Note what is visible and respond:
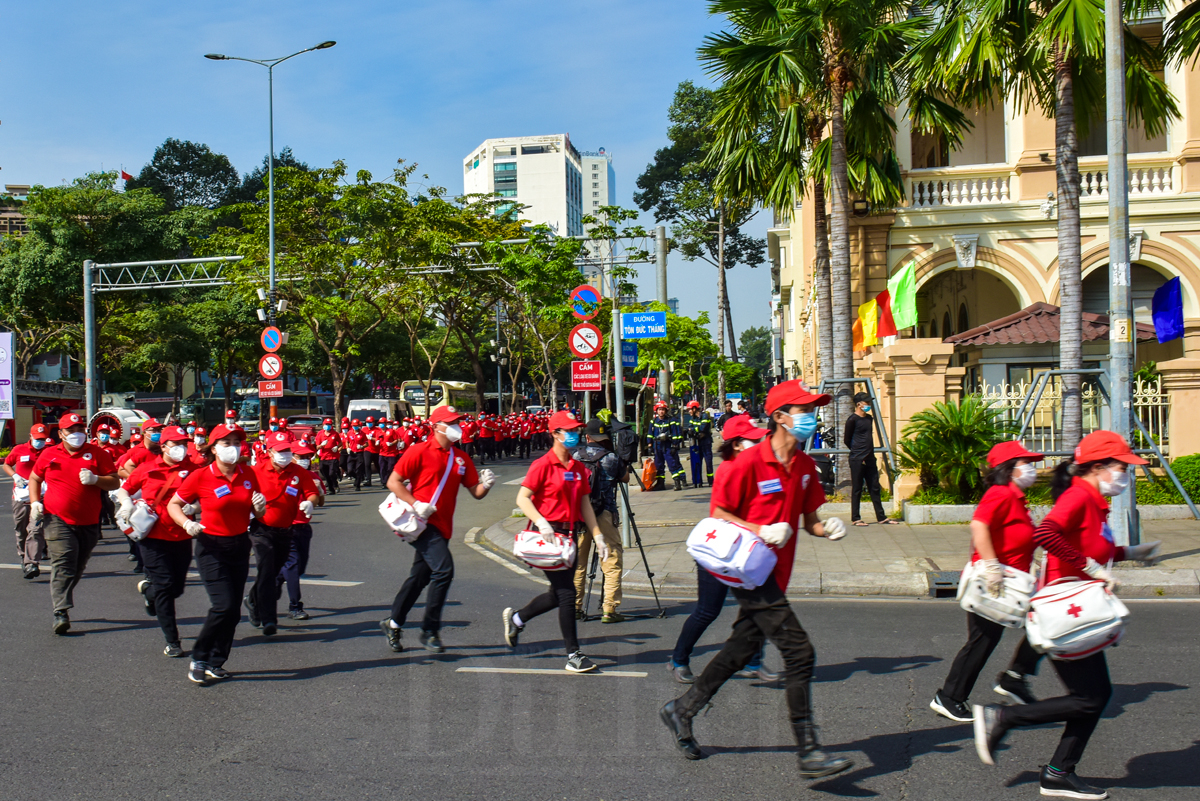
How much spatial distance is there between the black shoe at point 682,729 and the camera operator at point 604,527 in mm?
2908

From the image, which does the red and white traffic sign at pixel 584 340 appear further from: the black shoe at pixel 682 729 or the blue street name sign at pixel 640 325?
the black shoe at pixel 682 729

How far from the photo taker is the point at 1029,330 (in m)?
16.3

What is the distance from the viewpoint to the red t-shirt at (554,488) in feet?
22.1

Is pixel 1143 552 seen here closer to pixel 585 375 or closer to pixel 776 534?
pixel 776 534

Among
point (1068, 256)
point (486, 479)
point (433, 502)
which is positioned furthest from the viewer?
point (1068, 256)

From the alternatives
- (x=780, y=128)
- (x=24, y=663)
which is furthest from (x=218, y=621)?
(x=780, y=128)

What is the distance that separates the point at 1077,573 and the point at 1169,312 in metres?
12.4

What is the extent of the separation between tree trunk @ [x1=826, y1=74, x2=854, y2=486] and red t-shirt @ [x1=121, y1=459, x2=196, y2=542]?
413 inches

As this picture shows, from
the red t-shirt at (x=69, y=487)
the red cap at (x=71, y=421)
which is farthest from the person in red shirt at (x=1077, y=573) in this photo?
the red cap at (x=71, y=421)

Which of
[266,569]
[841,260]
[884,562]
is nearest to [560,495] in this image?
[266,569]

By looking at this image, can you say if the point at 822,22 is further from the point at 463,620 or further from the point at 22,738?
the point at 22,738

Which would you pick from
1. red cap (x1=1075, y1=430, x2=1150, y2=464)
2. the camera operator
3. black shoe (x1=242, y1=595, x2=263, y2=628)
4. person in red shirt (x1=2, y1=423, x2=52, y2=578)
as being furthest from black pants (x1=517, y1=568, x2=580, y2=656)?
person in red shirt (x1=2, y1=423, x2=52, y2=578)

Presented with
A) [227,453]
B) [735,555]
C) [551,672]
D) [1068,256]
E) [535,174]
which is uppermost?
[535,174]

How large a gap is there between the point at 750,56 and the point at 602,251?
1563 cm
